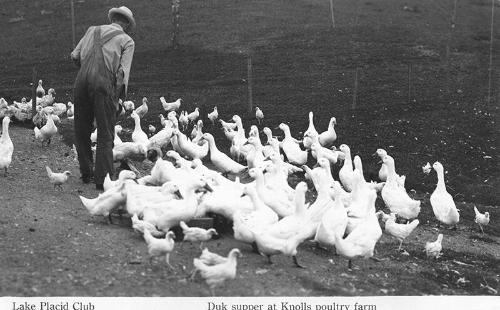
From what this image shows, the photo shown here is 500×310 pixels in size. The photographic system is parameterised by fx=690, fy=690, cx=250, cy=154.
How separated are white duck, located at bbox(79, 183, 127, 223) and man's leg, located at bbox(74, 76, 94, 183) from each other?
2003 mm

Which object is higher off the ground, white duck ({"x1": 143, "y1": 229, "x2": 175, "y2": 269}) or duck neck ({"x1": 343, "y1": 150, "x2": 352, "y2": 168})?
white duck ({"x1": 143, "y1": 229, "x2": 175, "y2": 269})

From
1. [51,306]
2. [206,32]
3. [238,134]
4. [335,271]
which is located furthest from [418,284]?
[206,32]

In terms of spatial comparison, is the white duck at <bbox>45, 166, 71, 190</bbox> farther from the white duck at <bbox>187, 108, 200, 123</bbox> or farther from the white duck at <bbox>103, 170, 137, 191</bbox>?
the white duck at <bbox>187, 108, 200, 123</bbox>

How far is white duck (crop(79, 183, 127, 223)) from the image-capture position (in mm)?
8250

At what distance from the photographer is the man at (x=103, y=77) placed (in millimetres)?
9570

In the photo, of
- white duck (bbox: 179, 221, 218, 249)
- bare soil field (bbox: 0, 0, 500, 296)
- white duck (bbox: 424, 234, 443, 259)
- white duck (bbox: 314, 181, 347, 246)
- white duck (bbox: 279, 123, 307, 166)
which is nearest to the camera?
bare soil field (bbox: 0, 0, 500, 296)

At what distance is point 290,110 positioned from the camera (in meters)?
18.3

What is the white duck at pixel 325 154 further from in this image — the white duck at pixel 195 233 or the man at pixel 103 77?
the white duck at pixel 195 233

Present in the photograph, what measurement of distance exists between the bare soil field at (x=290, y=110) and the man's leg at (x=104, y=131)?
0.43 meters

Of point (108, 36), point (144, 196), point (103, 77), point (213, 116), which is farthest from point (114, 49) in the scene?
point (213, 116)

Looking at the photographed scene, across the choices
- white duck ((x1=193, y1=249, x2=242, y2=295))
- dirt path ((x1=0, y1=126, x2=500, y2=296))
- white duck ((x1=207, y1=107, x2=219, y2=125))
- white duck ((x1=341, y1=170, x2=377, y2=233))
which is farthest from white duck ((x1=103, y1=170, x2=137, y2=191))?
white duck ((x1=207, y1=107, x2=219, y2=125))

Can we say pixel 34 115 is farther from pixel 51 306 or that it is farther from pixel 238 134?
pixel 51 306

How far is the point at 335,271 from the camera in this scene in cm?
774

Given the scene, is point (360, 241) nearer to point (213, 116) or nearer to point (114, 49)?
point (114, 49)
